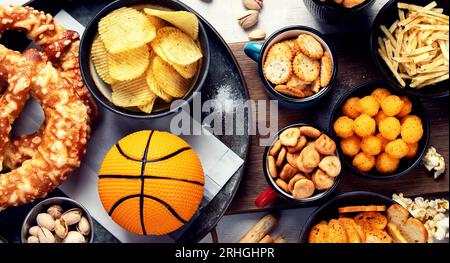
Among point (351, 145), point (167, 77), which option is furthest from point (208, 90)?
point (351, 145)

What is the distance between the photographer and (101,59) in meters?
1.35

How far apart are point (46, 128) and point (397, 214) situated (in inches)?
32.5

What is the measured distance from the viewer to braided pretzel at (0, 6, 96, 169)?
54.5 inches

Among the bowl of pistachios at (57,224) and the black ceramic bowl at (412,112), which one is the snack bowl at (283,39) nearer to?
the black ceramic bowl at (412,112)

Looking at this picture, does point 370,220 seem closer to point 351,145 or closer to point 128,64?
point 351,145

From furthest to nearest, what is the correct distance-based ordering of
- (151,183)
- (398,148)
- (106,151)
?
(106,151) → (398,148) → (151,183)

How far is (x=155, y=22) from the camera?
1.35m

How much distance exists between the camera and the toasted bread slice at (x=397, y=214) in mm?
1386

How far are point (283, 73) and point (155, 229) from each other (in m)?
0.45

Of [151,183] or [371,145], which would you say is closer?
[151,183]

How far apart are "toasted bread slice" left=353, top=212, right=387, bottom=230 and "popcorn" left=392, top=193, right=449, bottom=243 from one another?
0.08 metres

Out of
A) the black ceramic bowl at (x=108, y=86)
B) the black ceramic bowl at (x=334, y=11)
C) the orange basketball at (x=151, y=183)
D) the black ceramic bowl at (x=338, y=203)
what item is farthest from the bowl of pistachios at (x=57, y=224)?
the black ceramic bowl at (x=334, y=11)

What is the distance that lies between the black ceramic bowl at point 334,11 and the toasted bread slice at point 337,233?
0.47 meters
